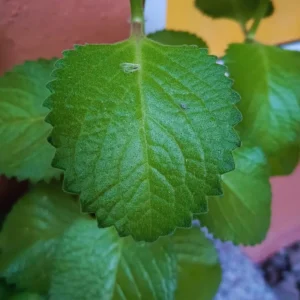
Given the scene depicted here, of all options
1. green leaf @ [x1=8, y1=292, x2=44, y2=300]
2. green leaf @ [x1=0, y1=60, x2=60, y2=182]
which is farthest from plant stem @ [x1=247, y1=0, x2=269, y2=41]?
green leaf @ [x1=8, y1=292, x2=44, y2=300]

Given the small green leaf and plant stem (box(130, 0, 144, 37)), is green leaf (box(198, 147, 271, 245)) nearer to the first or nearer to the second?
the small green leaf

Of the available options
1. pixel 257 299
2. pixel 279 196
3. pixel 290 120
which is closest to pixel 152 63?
pixel 290 120

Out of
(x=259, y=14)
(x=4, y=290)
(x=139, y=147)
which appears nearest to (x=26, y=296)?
(x=4, y=290)

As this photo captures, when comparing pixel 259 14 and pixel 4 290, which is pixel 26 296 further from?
pixel 259 14

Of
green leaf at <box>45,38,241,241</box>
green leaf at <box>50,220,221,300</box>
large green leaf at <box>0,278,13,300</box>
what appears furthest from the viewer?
large green leaf at <box>0,278,13,300</box>

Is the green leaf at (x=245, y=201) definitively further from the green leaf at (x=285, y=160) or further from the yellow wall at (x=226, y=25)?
the yellow wall at (x=226, y=25)

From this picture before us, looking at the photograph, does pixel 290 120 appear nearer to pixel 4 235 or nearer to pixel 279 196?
pixel 4 235
